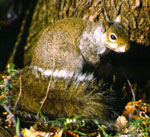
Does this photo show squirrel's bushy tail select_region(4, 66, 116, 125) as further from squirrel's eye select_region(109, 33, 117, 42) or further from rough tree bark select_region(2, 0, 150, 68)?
rough tree bark select_region(2, 0, 150, 68)

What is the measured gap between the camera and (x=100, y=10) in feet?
7.50

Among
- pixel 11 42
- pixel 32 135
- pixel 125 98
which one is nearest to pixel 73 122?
pixel 32 135

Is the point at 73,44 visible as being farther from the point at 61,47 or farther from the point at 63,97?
the point at 63,97

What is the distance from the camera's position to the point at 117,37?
2.19m

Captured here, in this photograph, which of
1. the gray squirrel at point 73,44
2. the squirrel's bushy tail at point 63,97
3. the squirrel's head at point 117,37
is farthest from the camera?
the gray squirrel at point 73,44

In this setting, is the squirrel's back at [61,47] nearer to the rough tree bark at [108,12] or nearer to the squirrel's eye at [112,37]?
the rough tree bark at [108,12]

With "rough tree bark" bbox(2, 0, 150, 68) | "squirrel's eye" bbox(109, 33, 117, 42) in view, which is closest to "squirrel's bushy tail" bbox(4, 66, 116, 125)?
"squirrel's eye" bbox(109, 33, 117, 42)

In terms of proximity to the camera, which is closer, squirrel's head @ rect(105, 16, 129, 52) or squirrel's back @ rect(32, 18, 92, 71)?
squirrel's head @ rect(105, 16, 129, 52)

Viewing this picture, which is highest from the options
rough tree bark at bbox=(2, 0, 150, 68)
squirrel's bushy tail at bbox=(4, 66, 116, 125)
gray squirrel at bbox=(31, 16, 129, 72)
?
rough tree bark at bbox=(2, 0, 150, 68)

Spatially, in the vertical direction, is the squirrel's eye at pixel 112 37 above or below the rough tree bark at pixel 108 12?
below

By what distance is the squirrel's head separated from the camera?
2.14m

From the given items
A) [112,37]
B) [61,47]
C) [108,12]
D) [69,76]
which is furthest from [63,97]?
[108,12]

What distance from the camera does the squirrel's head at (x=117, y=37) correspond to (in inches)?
84.3

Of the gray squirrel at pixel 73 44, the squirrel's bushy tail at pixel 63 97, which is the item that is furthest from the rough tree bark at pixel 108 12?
the squirrel's bushy tail at pixel 63 97
